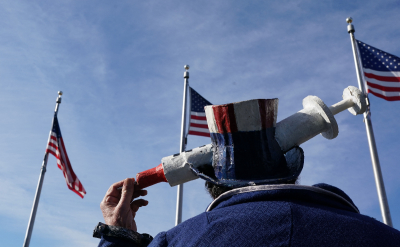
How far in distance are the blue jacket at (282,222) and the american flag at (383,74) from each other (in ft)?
24.2

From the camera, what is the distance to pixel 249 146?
195cm

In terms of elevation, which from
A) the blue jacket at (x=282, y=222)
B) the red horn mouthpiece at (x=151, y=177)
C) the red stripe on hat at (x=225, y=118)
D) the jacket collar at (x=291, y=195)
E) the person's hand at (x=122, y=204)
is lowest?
the blue jacket at (x=282, y=222)

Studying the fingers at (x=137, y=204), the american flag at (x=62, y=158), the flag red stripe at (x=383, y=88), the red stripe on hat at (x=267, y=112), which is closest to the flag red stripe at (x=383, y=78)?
the flag red stripe at (x=383, y=88)

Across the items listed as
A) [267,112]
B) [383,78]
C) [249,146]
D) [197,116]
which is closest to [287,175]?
[249,146]

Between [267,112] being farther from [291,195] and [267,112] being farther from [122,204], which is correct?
[122,204]

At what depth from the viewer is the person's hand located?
7.07 feet

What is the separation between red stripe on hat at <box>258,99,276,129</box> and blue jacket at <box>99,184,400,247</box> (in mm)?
433

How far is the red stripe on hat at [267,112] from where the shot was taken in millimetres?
1964

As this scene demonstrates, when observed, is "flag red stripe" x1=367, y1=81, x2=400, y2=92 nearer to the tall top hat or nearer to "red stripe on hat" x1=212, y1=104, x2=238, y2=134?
the tall top hat

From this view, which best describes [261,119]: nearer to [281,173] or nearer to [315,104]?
[281,173]

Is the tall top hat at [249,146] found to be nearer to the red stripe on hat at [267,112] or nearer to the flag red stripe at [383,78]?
the red stripe on hat at [267,112]

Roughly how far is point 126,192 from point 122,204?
0.33ft

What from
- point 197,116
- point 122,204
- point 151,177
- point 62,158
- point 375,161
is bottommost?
point 122,204

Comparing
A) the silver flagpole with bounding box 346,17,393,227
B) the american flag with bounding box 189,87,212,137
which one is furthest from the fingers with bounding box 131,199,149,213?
the american flag with bounding box 189,87,212,137
